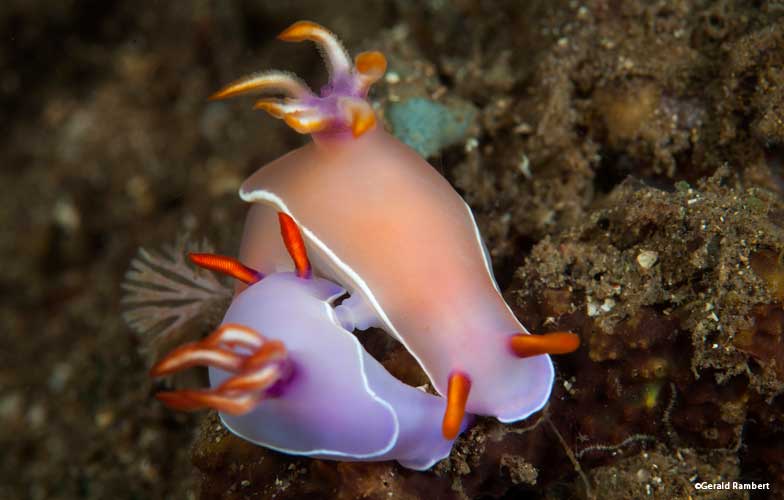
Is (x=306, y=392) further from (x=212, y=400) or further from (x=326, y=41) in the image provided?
(x=326, y=41)

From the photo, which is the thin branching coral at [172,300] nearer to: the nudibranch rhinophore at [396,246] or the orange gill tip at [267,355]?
the nudibranch rhinophore at [396,246]

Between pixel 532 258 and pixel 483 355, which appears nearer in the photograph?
pixel 483 355

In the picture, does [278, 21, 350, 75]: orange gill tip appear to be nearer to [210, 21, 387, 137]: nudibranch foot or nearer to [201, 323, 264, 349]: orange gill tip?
[210, 21, 387, 137]: nudibranch foot

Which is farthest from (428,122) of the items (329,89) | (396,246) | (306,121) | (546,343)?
(546,343)

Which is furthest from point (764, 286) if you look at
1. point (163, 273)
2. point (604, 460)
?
point (163, 273)

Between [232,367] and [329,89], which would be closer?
[232,367]

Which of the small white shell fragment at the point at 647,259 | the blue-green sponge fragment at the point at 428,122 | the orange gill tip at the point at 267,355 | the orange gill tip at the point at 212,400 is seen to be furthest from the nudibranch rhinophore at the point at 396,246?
the blue-green sponge fragment at the point at 428,122

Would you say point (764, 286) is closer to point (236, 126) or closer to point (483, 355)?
point (483, 355)
